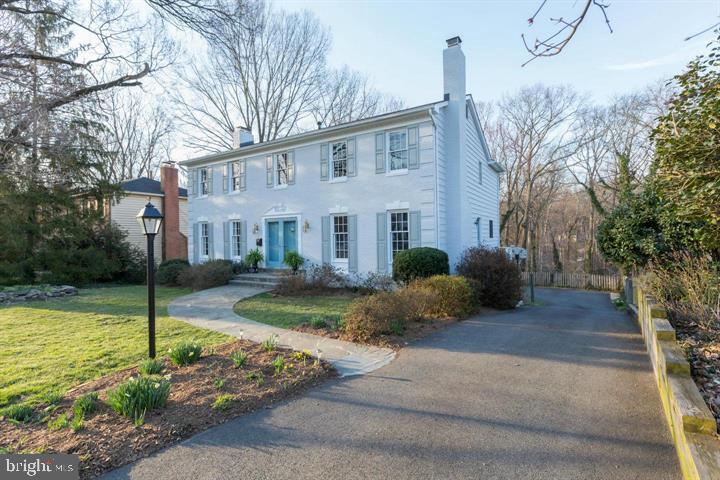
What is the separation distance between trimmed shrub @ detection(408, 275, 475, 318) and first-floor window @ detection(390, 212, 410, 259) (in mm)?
3519

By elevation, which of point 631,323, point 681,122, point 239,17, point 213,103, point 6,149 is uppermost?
point 213,103

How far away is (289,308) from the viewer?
9.70m

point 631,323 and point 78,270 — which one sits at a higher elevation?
point 78,270

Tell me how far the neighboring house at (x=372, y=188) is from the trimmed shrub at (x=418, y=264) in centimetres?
86

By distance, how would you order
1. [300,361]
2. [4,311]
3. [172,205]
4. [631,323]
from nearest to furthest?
[300,361] → [631,323] → [4,311] → [172,205]

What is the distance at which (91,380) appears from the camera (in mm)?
4758

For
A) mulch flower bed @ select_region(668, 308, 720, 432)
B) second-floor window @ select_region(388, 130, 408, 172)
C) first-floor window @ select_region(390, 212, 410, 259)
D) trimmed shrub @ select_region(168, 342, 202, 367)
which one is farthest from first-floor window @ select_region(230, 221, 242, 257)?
mulch flower bed @ select_region(668, 308, 720, 432)

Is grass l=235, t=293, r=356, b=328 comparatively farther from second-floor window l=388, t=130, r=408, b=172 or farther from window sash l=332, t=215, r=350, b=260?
second-floor window l=388, t=130, r=408, b=172

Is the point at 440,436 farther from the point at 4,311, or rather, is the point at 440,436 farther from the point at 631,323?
the point at 4,311

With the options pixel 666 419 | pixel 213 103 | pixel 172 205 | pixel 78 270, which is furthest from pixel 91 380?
pixel 213 103

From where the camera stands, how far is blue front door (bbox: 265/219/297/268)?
1518 centimetres

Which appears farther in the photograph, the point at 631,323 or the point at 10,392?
the point at 631,323

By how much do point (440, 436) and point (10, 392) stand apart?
4971mm

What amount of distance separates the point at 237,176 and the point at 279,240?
405 cm
